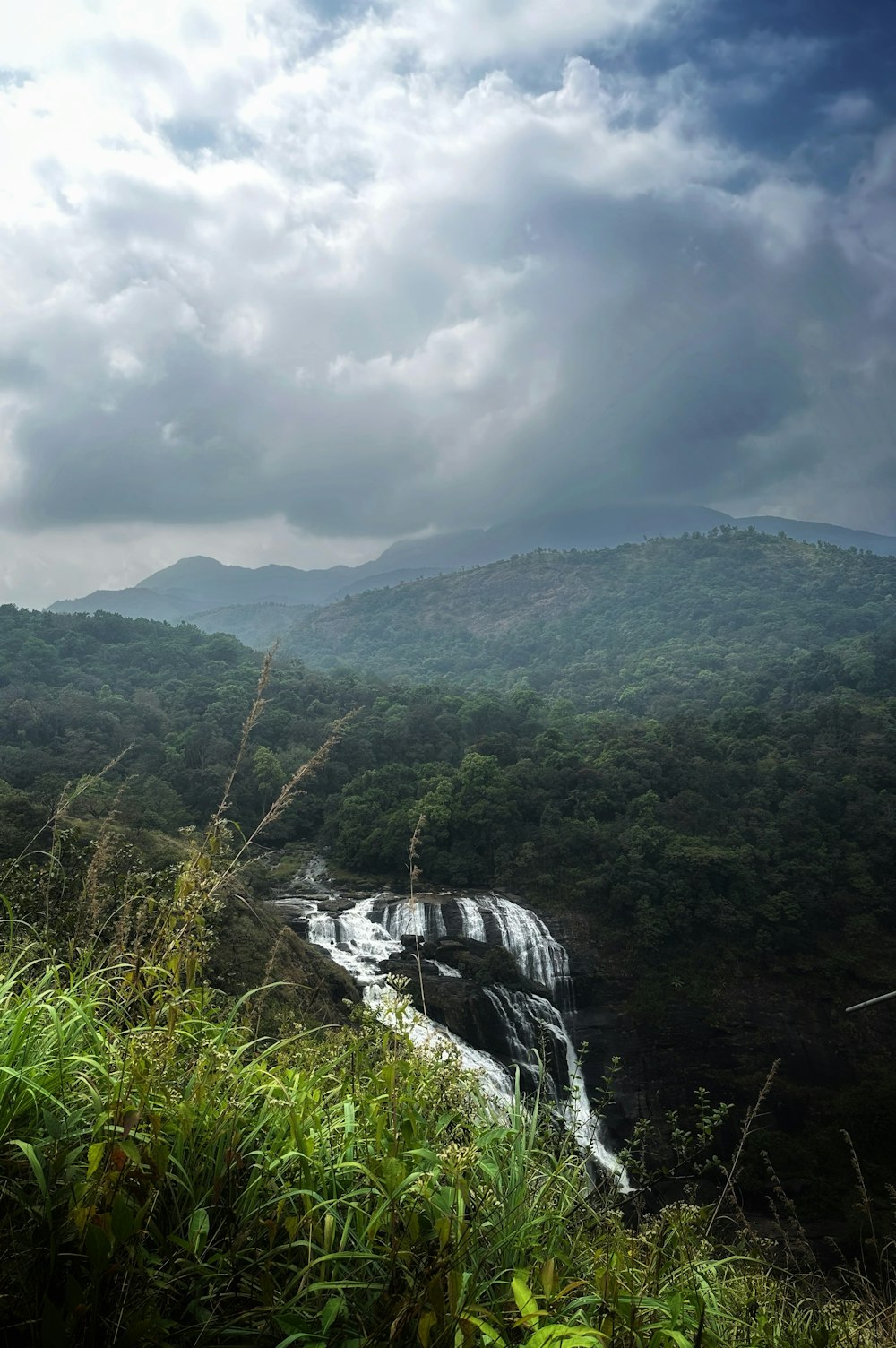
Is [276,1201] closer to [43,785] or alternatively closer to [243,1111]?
[243,1111]

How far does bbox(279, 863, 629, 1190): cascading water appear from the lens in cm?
1822

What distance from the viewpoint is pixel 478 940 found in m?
22.6

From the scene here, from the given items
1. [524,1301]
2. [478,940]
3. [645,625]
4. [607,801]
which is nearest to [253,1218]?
[524,1301]

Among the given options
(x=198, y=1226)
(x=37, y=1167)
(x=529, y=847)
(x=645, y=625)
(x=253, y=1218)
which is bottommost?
(x=529, y=847)

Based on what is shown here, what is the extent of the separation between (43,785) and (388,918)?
14.1 m

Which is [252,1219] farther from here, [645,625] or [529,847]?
[645,625]

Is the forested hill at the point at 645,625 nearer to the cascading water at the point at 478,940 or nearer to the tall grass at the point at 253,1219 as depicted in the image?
the cascading water at the point at 478,940

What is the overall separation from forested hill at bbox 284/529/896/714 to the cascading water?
33812 millimetres

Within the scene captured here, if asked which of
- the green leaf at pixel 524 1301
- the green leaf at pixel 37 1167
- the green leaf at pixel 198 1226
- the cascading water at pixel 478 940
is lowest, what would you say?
the cascading water at pixel 478 940

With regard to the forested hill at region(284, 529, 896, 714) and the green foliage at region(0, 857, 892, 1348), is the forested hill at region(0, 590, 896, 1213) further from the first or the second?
the forested hill at region(284, 529, 896, 714)

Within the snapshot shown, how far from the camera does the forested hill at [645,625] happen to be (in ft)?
203

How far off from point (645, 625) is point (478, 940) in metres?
86.8

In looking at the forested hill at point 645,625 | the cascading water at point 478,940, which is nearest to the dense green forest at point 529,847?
the cascading water at point 478,940

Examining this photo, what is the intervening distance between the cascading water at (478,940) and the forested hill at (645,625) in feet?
111
